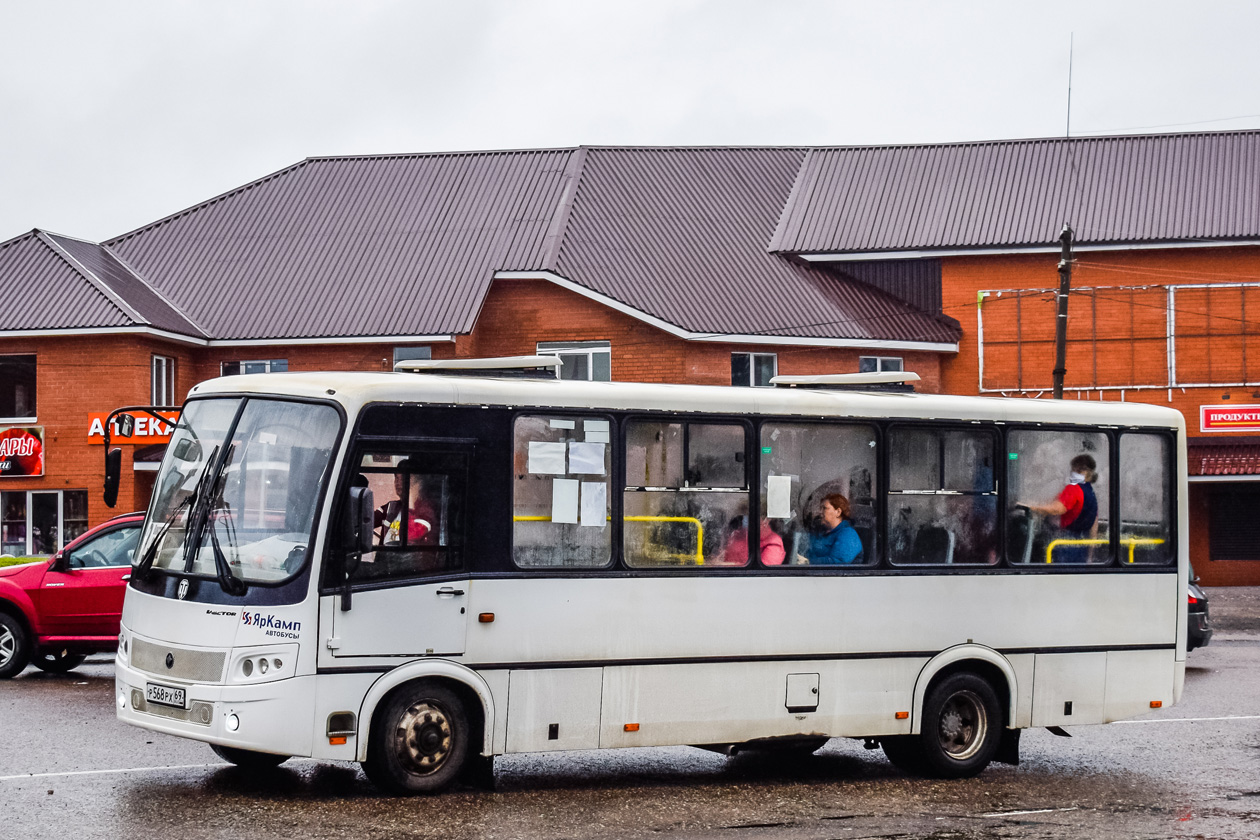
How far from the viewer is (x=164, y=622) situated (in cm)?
940

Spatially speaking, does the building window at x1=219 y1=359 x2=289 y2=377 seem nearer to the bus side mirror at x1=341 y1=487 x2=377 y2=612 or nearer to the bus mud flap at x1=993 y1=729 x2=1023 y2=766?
the bus mud flap at x1=993 y1=729 x2=1023 y2=766

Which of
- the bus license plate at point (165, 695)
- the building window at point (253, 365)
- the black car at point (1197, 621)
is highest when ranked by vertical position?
the building window at point (253, 365)

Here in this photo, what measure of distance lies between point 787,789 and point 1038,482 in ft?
10.0

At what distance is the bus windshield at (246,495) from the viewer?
30.3ft

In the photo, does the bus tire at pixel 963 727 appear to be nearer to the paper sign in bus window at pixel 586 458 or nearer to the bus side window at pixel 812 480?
the bus side window at pixel 812 480

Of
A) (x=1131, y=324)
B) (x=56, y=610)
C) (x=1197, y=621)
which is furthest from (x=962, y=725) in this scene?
(x=1131, y=324)

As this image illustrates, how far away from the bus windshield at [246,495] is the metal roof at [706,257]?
22.5 meters

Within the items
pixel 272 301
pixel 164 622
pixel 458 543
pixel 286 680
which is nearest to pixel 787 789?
pixel 458 543

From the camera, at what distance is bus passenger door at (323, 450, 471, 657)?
9266mm

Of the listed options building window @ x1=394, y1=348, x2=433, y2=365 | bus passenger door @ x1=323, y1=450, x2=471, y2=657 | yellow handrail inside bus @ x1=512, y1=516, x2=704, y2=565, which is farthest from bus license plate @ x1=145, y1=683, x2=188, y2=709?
building window @ x1=394, y1=348, x2=433, y2=365

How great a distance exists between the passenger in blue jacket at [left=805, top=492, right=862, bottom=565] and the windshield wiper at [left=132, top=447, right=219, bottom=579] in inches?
162

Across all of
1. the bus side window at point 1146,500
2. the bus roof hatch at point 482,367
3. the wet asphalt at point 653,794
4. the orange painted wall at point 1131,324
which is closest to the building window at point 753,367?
the orange painted wall at point 1131,324

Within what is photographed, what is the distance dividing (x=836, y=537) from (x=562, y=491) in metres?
2.09

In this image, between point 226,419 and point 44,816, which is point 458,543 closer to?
point 226,419
